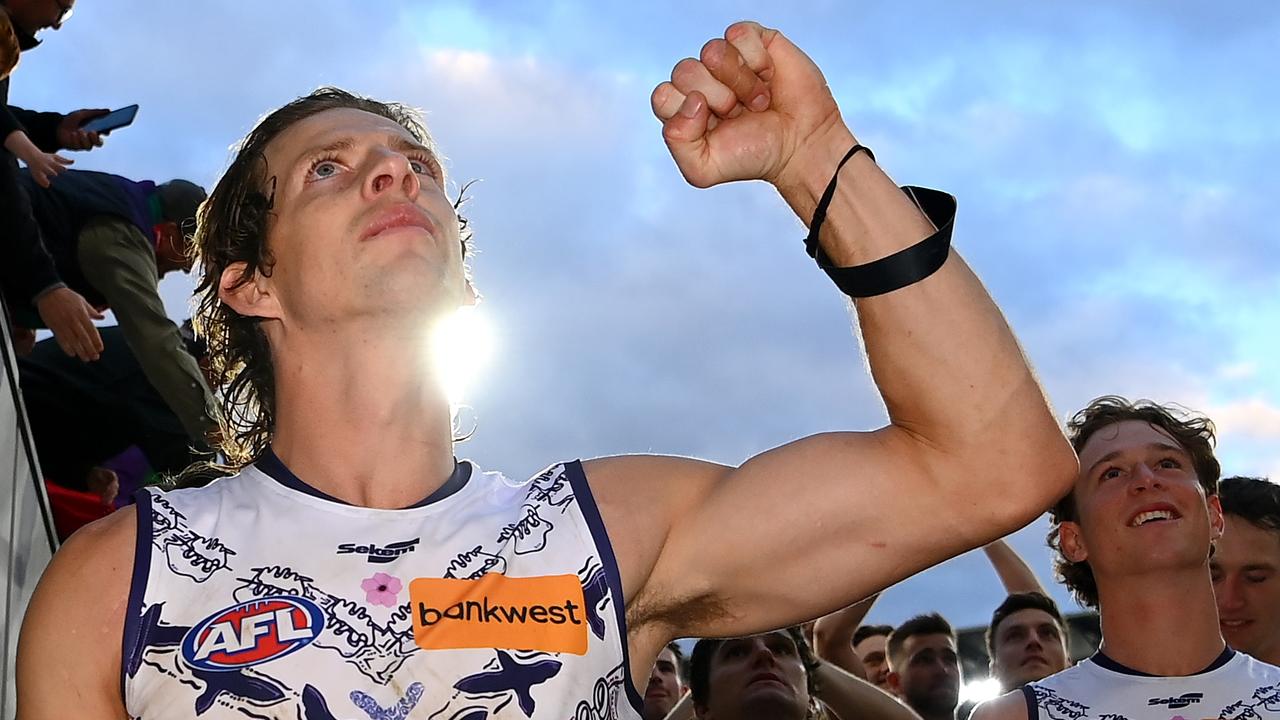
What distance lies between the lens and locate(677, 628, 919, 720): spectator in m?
5.19

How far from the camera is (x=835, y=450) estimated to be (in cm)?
262

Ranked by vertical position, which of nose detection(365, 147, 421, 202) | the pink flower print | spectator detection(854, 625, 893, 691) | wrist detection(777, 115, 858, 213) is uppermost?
spectator detection(854, 625, 893, 691)

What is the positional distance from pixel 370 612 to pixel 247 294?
0.99 meters

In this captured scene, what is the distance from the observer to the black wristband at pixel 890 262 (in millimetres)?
2418

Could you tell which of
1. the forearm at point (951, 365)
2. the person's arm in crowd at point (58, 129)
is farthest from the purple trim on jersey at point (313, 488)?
the person's arm in crowd at point (58, 129)

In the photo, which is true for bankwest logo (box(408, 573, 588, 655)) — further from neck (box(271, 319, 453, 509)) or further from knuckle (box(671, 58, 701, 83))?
knuckle (box(671, 58, 701, 83))

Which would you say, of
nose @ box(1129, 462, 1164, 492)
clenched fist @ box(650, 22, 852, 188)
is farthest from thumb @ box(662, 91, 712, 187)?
nose @ box(1129, 462, 1164, 492)

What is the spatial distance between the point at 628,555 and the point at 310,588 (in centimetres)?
60

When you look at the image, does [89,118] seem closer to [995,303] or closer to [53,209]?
[53,209]

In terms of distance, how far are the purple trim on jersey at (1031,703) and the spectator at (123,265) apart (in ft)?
11.0

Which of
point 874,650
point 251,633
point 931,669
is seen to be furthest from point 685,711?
point 251,633

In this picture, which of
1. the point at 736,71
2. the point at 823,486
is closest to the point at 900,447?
the point at 823,486

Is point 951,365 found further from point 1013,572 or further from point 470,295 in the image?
point 1013,572

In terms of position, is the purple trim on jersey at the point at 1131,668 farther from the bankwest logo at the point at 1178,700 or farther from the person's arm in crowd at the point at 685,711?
the person's arm in crowd at the point at 685,711
